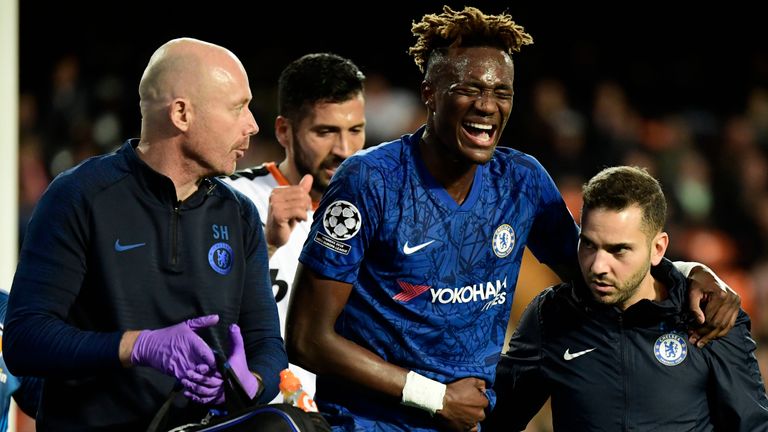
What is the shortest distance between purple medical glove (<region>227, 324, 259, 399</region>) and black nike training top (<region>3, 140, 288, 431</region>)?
7 centimetres

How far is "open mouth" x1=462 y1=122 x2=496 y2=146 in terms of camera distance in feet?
10.0

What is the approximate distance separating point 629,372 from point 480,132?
0.96 metres

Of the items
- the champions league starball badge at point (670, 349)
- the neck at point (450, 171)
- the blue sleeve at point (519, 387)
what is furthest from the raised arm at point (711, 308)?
the neck at point (450, 171)

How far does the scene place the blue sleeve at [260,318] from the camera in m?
2.69

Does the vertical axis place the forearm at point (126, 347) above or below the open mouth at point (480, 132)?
below

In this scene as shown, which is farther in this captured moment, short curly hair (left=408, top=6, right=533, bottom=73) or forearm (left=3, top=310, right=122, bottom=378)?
short curly hair (left=408, top=6, right=533, bottom=73)

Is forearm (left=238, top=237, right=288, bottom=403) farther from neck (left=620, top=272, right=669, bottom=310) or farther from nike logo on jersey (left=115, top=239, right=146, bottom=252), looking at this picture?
neck (left=620, top=272, right=669, bottom=310)

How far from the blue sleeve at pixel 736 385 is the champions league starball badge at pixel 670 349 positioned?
3.0 inches

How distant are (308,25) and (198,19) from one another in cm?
93

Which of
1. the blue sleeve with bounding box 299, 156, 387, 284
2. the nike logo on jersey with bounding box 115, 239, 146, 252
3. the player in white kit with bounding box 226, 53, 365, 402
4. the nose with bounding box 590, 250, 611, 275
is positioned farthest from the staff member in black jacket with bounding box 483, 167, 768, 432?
the nike logo on jersey with bounding box 115, 239, 146, 252

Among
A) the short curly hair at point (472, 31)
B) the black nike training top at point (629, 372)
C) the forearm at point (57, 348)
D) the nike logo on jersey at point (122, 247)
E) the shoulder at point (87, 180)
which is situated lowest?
the black nike training top at point (629, 372)

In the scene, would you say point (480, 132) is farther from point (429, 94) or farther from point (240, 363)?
point (240, 363)

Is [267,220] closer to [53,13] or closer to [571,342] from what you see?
[571,342]

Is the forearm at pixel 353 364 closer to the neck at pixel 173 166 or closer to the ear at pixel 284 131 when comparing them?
the neck at pixel 173 166
